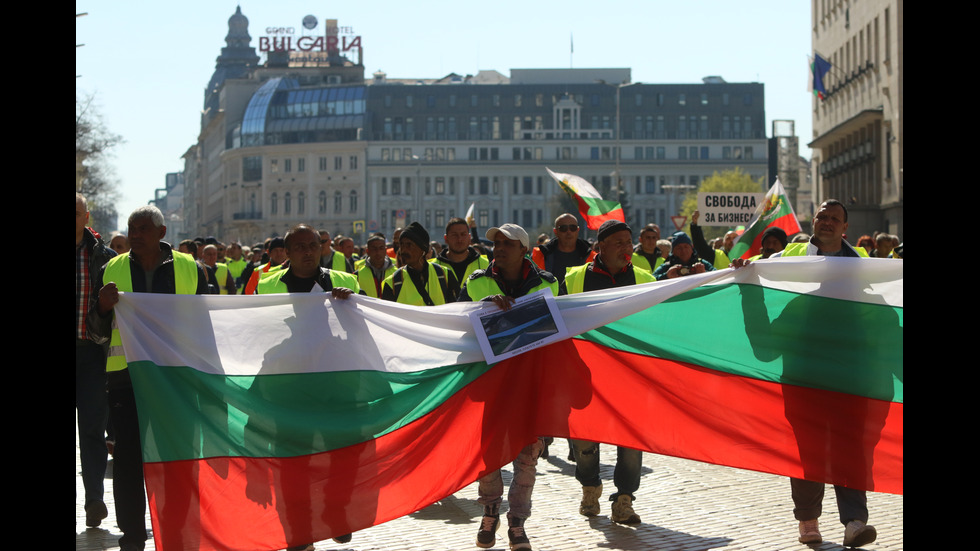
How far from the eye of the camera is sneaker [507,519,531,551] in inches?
285

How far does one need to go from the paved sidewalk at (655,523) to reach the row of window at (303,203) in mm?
125889

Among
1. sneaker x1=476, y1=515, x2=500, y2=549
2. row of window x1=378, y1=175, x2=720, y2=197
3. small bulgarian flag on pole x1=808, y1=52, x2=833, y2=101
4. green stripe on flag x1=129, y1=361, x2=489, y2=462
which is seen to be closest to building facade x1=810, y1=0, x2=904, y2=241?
small bulgarian flag on pole x1=808, y1=52, x2=833, y2=101

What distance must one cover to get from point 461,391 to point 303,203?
133 metres

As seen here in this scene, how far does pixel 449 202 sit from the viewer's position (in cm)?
13288

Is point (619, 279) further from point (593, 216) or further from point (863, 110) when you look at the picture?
point (863, 110)

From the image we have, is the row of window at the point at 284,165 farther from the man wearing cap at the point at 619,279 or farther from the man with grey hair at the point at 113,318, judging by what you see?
the man with grey hair at the point at 113,318

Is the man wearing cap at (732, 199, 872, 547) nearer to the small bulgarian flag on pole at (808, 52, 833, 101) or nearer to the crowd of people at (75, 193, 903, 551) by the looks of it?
the crowd of people at (75, 193, 903, 551)

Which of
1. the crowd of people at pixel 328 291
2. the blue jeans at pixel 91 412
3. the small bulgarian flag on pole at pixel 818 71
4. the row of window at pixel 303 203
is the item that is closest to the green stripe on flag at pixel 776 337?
the crowd of people at pixel 328 291

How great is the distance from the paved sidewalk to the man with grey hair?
0.41 m

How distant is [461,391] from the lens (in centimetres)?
720

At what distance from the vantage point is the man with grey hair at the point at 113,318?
6.80 metres
